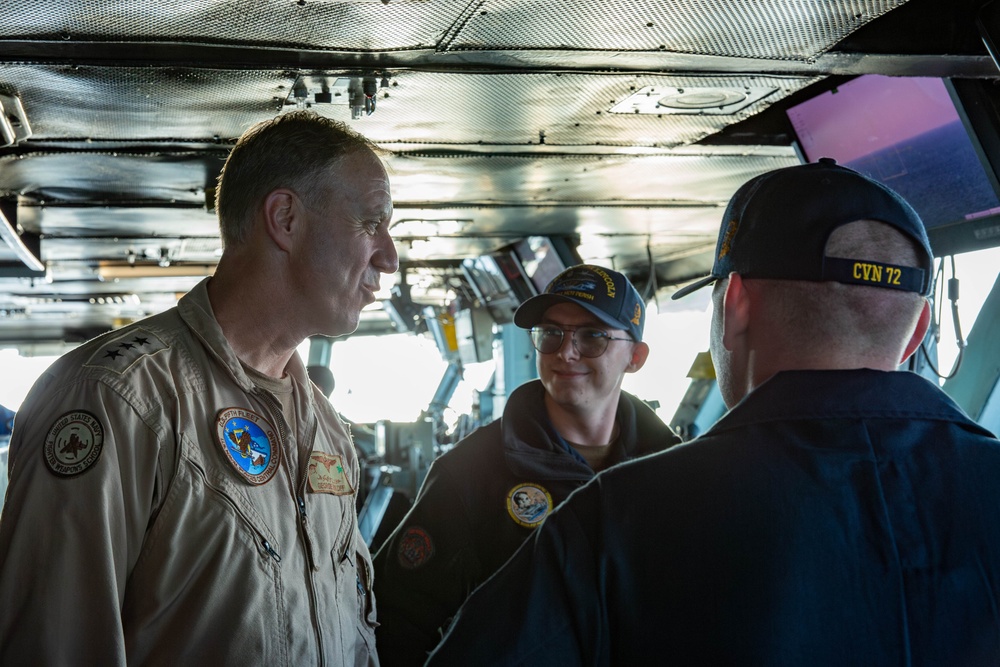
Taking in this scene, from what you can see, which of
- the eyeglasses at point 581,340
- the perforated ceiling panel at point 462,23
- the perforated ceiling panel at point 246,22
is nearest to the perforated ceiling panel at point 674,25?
the perforated ceiling panel at point 462,23

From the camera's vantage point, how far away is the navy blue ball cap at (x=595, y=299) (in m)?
2.76

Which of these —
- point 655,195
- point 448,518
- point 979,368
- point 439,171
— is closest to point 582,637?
point 448,518

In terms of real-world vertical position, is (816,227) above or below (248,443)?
above

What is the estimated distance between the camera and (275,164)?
180 cm

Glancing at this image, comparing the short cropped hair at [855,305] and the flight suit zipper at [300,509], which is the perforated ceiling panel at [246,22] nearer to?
the flight suit zipper at [300,509]

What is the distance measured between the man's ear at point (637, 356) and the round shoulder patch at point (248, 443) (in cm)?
150

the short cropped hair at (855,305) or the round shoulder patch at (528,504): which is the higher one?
the short cropped hair at (855,305)

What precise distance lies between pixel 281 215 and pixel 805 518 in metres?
1.18

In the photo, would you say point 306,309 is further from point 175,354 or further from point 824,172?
point 824,172

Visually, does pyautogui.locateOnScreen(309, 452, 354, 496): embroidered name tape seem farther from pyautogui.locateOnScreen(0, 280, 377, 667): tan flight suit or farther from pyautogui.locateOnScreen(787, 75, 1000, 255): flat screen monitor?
pyautogui.locateOnScreen(787, 75, 1000, 255): flat screen monitor

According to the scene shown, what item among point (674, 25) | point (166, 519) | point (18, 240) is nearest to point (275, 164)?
point (166, 519)

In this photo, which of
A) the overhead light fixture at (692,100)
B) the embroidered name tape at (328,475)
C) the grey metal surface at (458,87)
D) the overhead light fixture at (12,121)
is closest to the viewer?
the embroidered name tape at (328,475)

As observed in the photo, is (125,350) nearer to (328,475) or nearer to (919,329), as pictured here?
(328,475)

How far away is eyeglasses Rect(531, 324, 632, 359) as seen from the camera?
9.04ft
